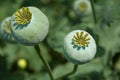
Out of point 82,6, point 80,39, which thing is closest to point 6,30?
point 80,39

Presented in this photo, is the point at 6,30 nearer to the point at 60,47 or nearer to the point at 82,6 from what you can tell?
the point at 60,47

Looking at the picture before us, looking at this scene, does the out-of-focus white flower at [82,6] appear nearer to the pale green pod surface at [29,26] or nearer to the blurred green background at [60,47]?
the blurred green background at [60,47]

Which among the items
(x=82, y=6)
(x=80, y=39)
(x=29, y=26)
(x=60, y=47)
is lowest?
(x=60, y=47)

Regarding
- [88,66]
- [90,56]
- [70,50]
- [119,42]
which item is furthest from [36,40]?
[119,42]

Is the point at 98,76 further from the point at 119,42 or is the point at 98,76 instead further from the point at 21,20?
the point at 21,20

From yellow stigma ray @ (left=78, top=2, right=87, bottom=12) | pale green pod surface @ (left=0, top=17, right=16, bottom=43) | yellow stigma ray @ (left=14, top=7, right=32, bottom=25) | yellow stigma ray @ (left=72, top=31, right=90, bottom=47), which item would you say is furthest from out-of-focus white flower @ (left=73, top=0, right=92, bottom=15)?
yellow stigma ray @ (left=14, top=7, right=32, bottom=25)

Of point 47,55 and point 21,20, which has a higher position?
point 21,20

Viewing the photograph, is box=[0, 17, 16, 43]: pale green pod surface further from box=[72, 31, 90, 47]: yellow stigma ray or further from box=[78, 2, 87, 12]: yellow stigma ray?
box=[78, 2, 87, 12]: yellow stigma ray
